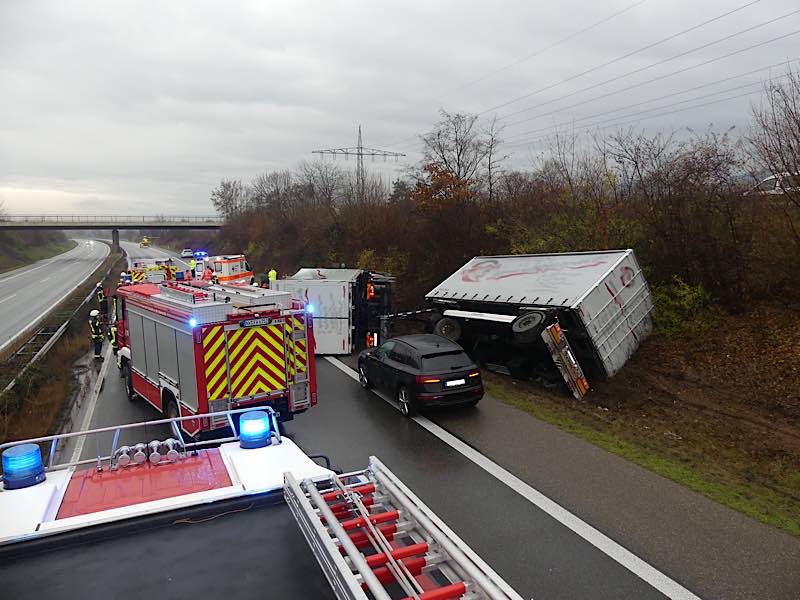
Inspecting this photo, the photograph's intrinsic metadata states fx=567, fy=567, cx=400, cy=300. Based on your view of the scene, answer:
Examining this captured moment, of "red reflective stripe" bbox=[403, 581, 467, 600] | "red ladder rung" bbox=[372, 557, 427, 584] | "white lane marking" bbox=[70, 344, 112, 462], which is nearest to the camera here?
"red reflective stripe" bbox=[403, 581, 467, 600]

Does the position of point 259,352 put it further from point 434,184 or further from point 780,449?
point 434,184

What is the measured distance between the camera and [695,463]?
8.47 m

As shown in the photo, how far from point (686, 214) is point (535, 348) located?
5441mm

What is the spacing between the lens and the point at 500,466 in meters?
8.62

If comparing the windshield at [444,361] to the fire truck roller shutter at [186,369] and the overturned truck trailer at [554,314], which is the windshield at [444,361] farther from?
the fire truck roller shutter at [186,369]

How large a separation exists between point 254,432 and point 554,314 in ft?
28.9

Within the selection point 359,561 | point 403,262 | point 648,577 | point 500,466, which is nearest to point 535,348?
point 500,466

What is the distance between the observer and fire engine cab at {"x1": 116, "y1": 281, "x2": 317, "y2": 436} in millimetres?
8562

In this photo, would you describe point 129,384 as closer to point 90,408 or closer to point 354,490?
point 90,408

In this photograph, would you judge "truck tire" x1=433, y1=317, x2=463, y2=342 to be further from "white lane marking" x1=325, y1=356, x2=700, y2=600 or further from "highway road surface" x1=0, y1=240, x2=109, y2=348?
"highway road surface" x1=0, y1=240, x2=109, y2=348

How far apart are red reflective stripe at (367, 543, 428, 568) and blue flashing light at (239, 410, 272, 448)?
1651 millimetres

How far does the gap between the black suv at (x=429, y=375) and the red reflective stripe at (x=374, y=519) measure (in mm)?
7726

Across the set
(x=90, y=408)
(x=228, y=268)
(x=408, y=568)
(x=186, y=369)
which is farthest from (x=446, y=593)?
(x=228, y=268)

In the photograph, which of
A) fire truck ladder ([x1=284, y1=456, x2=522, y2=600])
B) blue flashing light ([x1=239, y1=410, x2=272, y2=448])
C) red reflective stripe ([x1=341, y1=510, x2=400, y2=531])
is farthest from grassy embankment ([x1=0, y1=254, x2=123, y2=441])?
red reflective stripe ([x1=341, y1=510, x2=400, y2=531])
